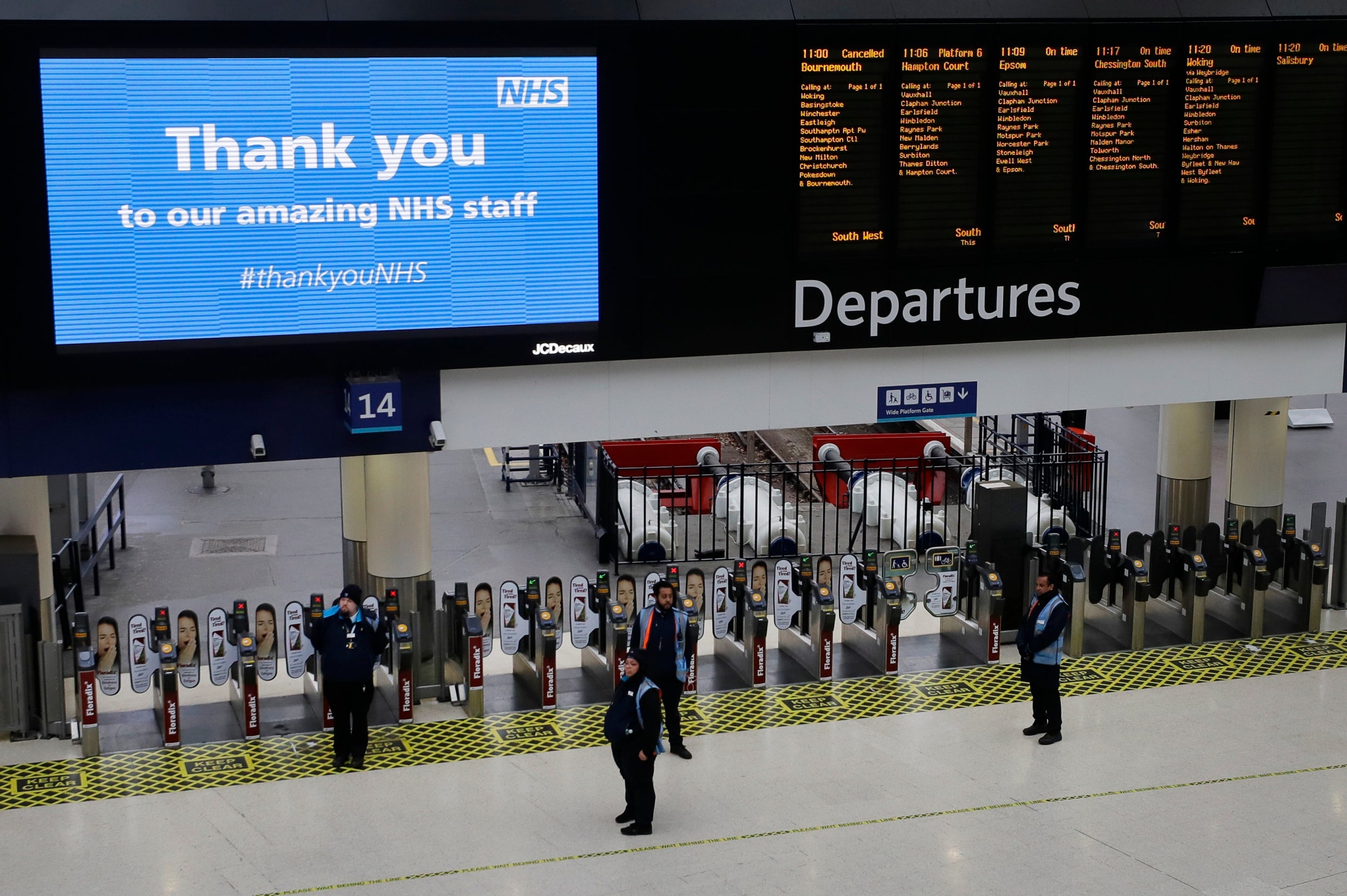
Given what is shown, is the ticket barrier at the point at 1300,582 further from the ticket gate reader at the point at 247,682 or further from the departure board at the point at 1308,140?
the ticket gate reader at the point at 247,682

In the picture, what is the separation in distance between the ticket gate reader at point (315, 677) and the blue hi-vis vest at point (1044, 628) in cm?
459

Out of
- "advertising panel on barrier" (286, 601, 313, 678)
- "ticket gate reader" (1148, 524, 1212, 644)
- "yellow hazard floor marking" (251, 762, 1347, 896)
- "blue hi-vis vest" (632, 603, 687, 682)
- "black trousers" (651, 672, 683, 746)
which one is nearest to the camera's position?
"yellow hazard floor marking" (251, 762, 1347, 896)

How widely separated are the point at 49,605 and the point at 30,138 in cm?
367

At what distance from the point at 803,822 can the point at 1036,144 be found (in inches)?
185

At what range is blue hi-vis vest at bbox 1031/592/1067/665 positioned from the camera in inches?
417

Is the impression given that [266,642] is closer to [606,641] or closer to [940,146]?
[606,641]

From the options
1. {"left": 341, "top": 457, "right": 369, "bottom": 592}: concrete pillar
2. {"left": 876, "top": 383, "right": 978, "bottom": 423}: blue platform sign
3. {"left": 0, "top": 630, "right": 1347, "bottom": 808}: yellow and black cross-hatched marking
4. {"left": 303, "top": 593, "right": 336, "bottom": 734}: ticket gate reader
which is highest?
{"left": 876, "top": 383, "right": 978, "bottom": 423}: blue platform sign

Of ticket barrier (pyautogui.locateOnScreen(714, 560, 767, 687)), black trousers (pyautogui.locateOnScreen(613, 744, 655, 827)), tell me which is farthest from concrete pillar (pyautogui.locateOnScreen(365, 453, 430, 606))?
black trousers (pyautogui.locateOnScreen(613, 744, 655, 827))

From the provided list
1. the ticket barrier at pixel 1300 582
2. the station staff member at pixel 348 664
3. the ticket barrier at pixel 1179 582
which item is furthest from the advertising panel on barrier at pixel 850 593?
the station staff member at pixel 348 664

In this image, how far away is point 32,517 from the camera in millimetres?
11141

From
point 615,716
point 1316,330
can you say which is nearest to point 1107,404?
point 1316,330

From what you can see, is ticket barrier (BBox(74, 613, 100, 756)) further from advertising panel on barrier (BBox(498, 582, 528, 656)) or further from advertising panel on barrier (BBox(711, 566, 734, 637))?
advertising panel on barrier (BBox(711, 566, 734, 637))

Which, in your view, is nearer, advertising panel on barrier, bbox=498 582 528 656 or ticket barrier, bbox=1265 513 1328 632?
advertising panel on barrier, bbox=498 582 528 656

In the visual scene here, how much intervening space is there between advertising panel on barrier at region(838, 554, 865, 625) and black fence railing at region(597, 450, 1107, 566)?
114 inches
